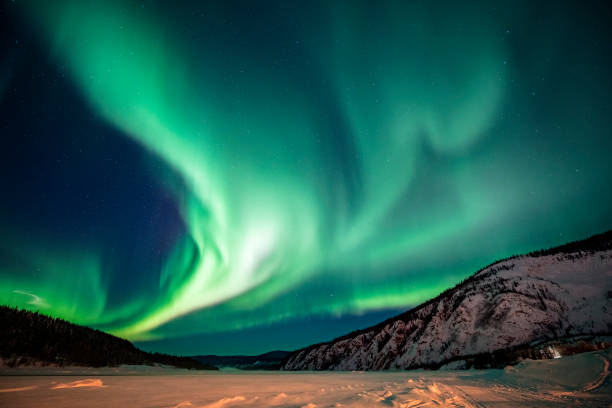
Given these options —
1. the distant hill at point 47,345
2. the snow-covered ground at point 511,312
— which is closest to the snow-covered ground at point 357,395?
the distant hill at point 47,345

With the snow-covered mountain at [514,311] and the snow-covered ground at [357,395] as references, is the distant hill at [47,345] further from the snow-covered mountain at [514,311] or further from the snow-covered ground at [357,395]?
the snow-covered mountain at [514,311]

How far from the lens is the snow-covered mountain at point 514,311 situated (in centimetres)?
2877

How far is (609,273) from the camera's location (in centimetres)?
3064

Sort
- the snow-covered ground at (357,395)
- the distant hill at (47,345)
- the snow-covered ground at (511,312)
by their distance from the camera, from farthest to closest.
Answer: the snow-covered ground at (511,312) < the distant hill at (47,345) < the snow-covered ground at (357,395)

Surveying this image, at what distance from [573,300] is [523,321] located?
5623 millimetres

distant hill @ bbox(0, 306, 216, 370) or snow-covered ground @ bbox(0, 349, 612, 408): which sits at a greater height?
distant hill @ bbox(0, 306, 216, 370)

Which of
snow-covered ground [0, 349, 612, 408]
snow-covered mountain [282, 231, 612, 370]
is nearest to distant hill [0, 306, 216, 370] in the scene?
snow-covered ground [0, 349, 612, 408]

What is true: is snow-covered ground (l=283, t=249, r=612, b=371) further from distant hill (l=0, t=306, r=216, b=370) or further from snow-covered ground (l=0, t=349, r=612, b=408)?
distant hill (l=0, t=306, r=216, b=370)

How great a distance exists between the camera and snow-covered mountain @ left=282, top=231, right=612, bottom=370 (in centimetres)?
2877

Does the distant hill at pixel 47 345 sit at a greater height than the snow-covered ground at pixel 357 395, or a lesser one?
greater

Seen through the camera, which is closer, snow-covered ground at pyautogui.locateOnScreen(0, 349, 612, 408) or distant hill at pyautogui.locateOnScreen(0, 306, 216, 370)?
snow-covered ground at pyautogui.locateOnScreen(0, 349, 612, 408)

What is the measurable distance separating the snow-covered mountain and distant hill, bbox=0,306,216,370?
35.5 meters

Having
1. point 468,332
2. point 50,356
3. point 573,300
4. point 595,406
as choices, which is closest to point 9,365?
point 50,356

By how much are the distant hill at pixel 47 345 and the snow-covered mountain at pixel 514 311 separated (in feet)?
116
